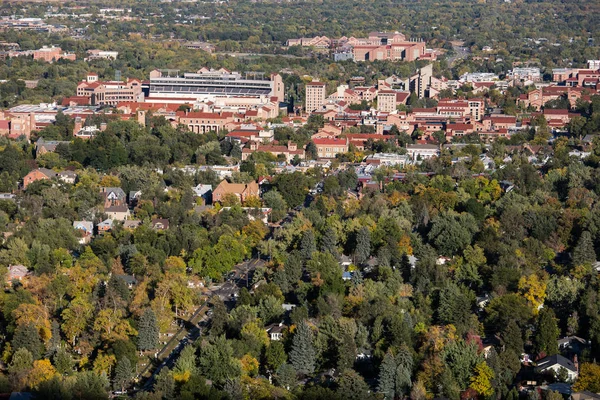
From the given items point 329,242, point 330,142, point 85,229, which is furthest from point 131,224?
point 330,142

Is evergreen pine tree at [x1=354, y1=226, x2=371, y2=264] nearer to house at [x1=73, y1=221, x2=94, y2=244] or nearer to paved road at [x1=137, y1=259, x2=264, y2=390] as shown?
paved road at [x1=137, y1=259, x2=264, y2=390]

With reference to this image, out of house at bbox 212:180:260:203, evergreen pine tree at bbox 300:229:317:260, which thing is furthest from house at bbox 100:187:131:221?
evergreen pine tree at bbox 300:229:317:260

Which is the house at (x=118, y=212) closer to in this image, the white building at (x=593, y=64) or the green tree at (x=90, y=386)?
the green tree at (x=90, y=386)

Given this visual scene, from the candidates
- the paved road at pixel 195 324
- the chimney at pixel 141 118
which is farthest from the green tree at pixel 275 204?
the chimney at pixel 141 118

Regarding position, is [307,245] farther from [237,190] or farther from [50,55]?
[50,55]

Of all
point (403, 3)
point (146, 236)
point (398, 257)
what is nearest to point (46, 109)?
point (146, 236)
